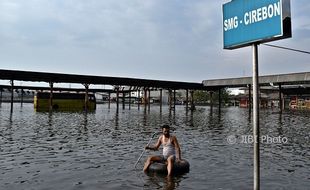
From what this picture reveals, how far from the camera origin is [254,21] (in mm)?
5344

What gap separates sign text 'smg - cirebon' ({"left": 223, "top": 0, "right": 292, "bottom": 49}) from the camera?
194 inches

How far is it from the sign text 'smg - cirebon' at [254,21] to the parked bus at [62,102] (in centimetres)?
5582

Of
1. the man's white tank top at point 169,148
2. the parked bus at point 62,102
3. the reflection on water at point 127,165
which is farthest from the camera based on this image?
the parked bus at point 62,102

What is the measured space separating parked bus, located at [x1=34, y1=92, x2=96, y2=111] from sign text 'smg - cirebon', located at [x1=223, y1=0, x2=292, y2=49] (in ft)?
183

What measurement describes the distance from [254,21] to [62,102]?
58426mm

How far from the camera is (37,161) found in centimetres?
1214

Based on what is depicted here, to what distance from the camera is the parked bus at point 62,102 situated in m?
58.9

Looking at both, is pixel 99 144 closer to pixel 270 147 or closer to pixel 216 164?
pixel 216 164

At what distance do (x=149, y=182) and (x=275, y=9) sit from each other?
6.10 metres

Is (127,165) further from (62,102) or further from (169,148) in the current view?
(62,102)

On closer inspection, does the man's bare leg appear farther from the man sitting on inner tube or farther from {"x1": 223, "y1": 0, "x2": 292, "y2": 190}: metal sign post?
{"x1": 223, "y1": 0, "x2": 292, "y2": 190}: metal sign post

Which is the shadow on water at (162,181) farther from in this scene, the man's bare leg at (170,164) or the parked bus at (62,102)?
the parked bus at (62,102)

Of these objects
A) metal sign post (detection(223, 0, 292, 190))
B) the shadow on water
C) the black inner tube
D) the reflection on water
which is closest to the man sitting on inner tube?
the black inner tube

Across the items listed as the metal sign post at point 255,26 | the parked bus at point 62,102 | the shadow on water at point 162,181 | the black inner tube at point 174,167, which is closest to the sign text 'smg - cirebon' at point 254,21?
the metal sign post at point 255,26
